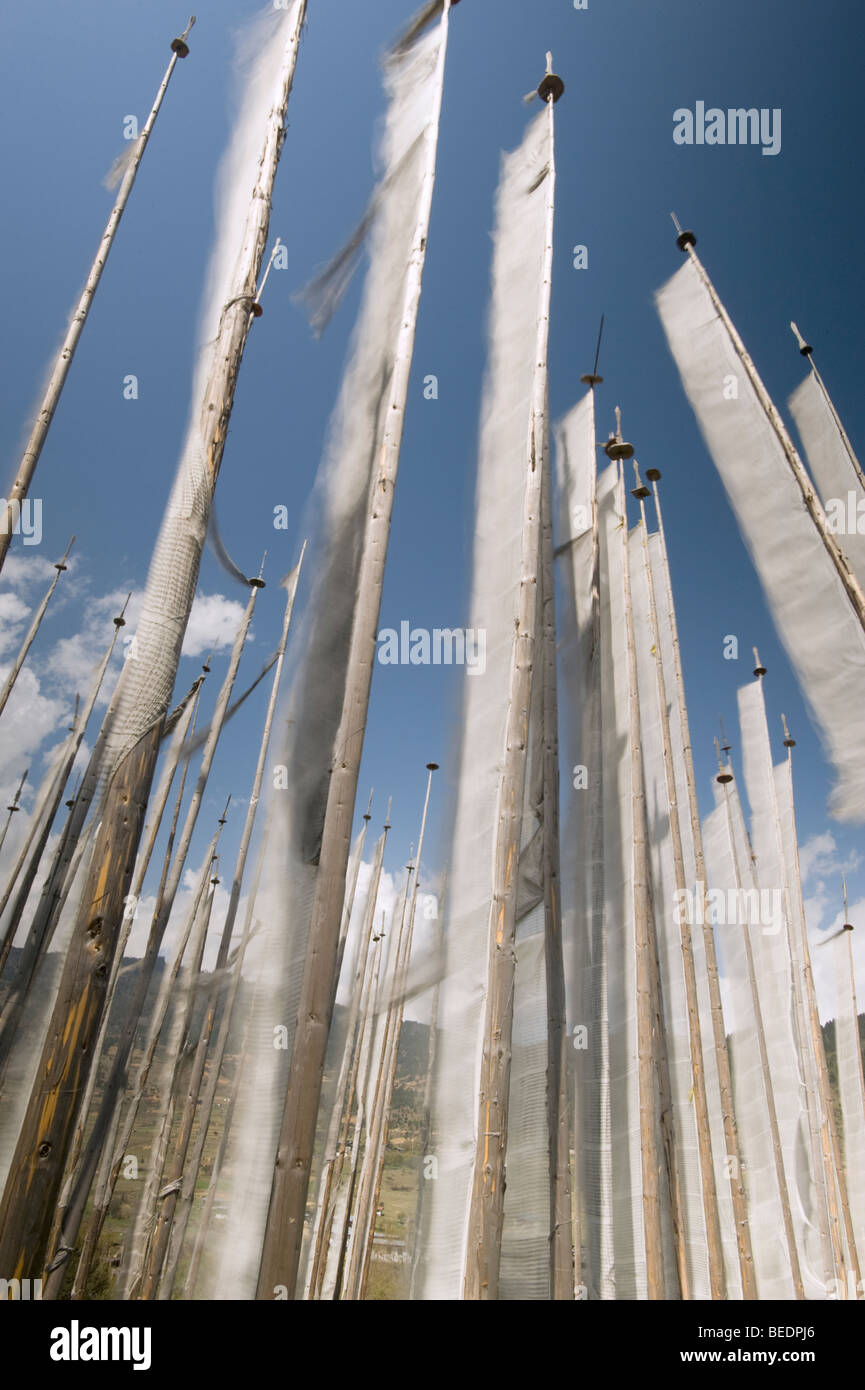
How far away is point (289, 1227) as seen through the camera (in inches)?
78.5

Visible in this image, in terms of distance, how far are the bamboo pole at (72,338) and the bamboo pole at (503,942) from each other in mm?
2900

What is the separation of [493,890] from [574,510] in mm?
3527

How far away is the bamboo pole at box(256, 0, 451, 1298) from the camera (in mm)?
1984

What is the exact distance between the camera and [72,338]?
4359mm

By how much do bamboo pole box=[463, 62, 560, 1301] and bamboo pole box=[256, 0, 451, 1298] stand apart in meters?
0.61

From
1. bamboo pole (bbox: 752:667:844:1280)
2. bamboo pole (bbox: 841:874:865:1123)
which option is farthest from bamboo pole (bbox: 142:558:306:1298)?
bamboo pole (bbox: 841:874:865:1123)

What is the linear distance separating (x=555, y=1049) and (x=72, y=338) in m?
4.91

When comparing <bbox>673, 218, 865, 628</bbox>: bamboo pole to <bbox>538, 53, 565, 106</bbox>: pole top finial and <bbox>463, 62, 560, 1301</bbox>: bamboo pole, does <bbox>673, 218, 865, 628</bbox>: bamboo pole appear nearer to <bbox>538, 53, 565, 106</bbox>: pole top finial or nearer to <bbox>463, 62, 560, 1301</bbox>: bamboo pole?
<bbox>463, 62, 560, 1301</bbox>: bamboo pole

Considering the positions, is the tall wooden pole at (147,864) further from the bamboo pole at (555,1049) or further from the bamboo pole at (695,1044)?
the bamboo pole at (695,1044)

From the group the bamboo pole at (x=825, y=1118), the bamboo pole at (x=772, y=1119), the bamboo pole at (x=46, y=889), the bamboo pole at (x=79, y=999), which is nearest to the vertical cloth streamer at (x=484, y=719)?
the bamboo pole at (x=79, y=999)

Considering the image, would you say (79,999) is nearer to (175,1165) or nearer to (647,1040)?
(647,1040)

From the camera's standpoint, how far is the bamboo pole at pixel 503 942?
7.43ft

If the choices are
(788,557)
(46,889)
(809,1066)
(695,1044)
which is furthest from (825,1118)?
(46,889)
